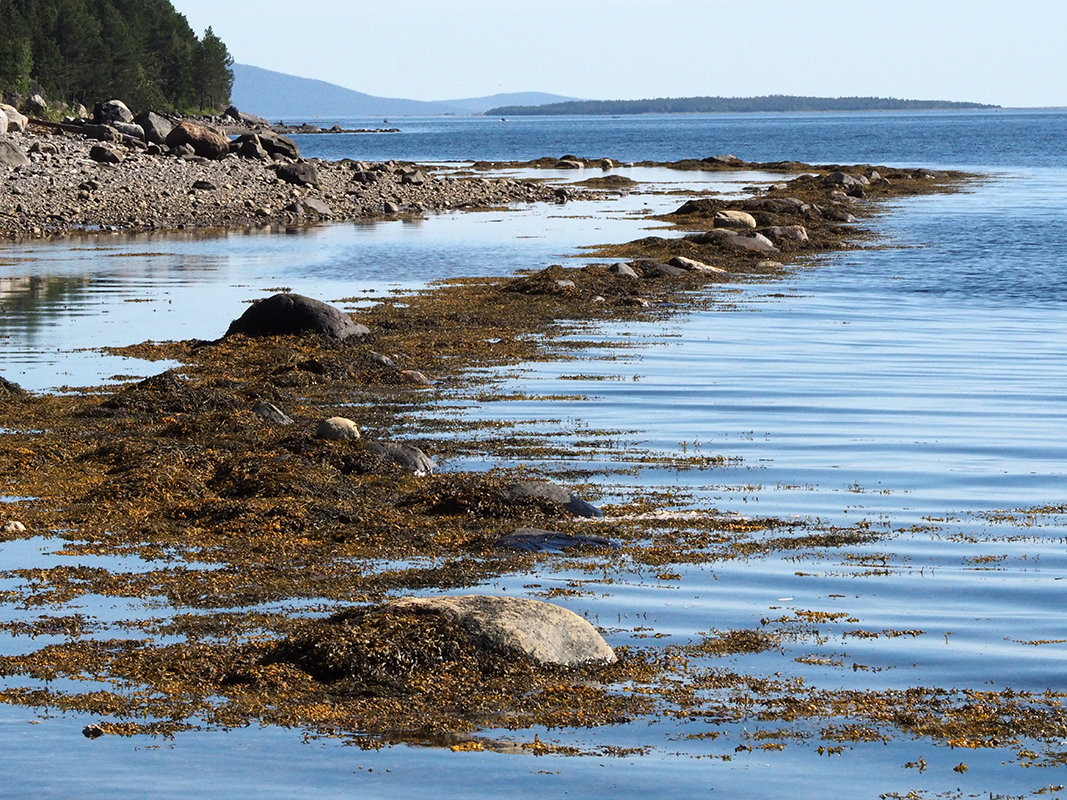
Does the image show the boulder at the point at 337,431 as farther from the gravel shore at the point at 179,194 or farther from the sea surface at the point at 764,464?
the gravel shore at the point at 179,194

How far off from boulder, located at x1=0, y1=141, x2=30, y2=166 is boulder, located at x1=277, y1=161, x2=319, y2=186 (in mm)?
11108

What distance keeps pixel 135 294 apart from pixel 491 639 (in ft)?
67.8

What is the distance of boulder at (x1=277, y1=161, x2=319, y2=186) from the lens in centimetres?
5375

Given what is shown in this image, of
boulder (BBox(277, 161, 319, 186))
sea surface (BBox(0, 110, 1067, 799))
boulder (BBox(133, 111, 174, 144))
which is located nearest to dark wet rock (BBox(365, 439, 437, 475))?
sea surface (BBox(0, 110, 1067, 799))

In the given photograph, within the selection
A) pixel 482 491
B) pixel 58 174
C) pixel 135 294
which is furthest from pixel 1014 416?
pixel 58 174

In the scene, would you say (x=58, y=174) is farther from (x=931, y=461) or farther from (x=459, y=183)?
(x=931, y=461)

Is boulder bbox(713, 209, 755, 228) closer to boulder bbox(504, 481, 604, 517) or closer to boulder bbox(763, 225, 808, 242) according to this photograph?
boulder bbox(763, 225, 808, 242)

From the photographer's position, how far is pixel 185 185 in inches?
1885

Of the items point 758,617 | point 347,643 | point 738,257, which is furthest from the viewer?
point 738,257

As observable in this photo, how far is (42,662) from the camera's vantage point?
25.0 feet

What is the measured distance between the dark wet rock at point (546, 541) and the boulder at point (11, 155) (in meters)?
37.9

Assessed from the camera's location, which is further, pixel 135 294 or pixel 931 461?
pixel 135 294

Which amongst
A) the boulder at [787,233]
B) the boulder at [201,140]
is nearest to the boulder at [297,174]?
the boulder at [201,140]

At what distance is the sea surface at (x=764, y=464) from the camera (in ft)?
20.8
